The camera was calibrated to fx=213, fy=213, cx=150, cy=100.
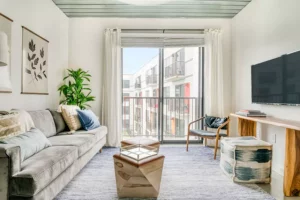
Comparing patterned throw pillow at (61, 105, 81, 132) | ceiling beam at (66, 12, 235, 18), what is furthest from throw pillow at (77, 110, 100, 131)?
ceiling beam at (66, 12, 235, 18)

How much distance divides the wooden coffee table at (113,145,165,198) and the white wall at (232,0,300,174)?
182cm

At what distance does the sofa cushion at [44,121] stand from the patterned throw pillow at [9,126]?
0.57m

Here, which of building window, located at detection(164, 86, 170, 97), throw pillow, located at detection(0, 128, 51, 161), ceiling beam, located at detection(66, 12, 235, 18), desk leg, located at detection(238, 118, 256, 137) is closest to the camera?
throw pillow, located at detection(0, 128, 51, 161)

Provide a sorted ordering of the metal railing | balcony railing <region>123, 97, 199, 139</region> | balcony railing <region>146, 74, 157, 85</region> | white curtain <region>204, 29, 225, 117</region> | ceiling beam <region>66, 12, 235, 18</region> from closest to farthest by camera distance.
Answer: ceiling beam <region>66, 12, 235, 18</region>
white curtain <region>204, 29, 225, 117</region>
balcony railing <region>123, 97, 199, 139</region>
balcony railing <region>146, 74, 157, 85</region>
the metal railing

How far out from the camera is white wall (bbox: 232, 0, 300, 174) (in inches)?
104

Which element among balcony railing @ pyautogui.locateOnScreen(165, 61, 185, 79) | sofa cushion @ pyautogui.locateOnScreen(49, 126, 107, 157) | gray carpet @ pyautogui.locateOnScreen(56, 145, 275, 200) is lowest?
gray carpet @ pyautogui.locateOnScreen(56, 145, 275, 200)

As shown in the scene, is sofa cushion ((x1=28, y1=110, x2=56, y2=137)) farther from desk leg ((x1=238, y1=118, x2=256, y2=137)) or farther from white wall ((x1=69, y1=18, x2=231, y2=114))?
desk leg ((x1=238, y1=118, x2=256, y2=137))

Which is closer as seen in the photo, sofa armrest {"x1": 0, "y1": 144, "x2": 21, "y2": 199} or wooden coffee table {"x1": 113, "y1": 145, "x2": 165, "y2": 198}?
sofa armrest {"x1": 0, "y1": 144, "x2": 21, "y2": 199}

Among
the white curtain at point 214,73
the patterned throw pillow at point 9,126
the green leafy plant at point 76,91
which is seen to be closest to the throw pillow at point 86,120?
the green leafy plant at point 76,91

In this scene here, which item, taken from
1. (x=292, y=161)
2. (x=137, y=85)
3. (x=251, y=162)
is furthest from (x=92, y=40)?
(x=292, y=161)

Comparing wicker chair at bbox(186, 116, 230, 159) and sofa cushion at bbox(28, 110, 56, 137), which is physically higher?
sofa cushion at bbox(28, 110, 56, 137)

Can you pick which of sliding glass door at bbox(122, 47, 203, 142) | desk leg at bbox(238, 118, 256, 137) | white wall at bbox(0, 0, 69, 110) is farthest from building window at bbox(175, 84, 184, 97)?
white wall at bbox(0, 0, 69, 110)

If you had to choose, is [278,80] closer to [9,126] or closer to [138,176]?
[138,176]

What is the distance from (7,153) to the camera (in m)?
1.46
